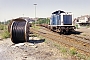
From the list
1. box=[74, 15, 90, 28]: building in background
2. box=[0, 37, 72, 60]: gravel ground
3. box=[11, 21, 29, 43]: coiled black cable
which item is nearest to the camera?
Result: box=[0, 37, 72, 60]: gravel ground

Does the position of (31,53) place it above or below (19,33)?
below

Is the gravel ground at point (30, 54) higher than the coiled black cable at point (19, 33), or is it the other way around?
the coiled black cable at point (19, 33)

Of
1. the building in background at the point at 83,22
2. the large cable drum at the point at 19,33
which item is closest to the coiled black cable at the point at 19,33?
the large cable drum at the point at 19,33

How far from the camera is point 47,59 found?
10.4m

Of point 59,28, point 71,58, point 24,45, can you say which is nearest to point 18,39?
point 24,45

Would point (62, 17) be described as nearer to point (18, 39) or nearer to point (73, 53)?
point (18, 39)

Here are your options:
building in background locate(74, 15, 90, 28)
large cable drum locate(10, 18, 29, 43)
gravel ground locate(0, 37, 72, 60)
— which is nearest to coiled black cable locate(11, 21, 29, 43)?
large cable drum locate(10, 18, 29, 43)

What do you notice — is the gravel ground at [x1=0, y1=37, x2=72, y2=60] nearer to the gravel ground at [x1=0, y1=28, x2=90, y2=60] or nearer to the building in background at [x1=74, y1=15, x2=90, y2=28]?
the gravel ground at [x1=0, y1=28, x2=90, y2=60]

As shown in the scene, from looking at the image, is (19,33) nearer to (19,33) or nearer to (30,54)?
(19,33)

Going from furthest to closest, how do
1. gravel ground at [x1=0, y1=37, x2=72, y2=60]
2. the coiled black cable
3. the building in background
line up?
the building in background < the coiled black cable < gravel ground at [x1=0, y1=37, x2=72, y2=60]

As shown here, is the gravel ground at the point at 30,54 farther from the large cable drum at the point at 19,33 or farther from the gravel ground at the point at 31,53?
the large cable drum at the point at 19,33

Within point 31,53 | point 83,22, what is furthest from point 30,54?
point 83,22

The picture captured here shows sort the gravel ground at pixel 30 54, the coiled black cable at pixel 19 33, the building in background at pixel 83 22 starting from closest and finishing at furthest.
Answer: the gravel ground at pixel 30 54
the coiled black cable at pixel 19 33
the building in background at pixel 83 22

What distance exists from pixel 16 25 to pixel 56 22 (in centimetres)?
1558
